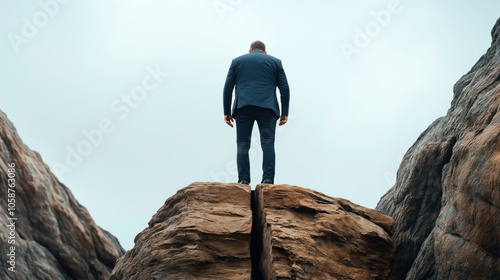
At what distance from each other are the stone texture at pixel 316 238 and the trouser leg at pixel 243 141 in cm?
104

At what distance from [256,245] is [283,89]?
3805 millimetres

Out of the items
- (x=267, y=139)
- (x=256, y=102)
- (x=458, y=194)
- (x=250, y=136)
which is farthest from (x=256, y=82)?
(x=458, y=194)

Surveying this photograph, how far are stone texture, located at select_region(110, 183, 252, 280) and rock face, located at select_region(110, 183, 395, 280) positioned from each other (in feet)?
0.05

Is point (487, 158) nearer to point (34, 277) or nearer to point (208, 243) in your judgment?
point (208, 243)

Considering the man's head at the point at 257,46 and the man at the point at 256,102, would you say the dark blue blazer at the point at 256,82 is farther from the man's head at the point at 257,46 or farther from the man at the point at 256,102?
the man's head at the point at 257,46

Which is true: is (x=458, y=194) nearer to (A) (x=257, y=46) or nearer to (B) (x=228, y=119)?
(B) (x=228, y=119)

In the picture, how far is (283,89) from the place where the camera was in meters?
11.6

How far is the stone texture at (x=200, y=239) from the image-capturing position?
27.9 feet

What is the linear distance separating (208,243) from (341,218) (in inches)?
91.1

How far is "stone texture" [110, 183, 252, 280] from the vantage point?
8.50 metres

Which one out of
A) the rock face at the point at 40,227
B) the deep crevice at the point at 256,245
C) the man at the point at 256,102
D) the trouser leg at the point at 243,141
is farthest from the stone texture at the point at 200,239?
the rock face at the point at 40,227

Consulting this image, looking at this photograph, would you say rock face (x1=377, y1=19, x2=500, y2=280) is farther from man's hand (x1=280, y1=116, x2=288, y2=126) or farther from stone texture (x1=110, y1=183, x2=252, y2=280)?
stone texture (x1=110, y1=183, x2=252, y2=280)

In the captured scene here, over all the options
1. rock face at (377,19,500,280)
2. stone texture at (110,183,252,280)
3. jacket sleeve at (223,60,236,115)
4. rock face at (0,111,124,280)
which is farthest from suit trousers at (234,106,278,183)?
rock face at (0,111,124,280)

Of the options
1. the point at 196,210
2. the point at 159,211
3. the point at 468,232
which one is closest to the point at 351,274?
the point at 468,232
